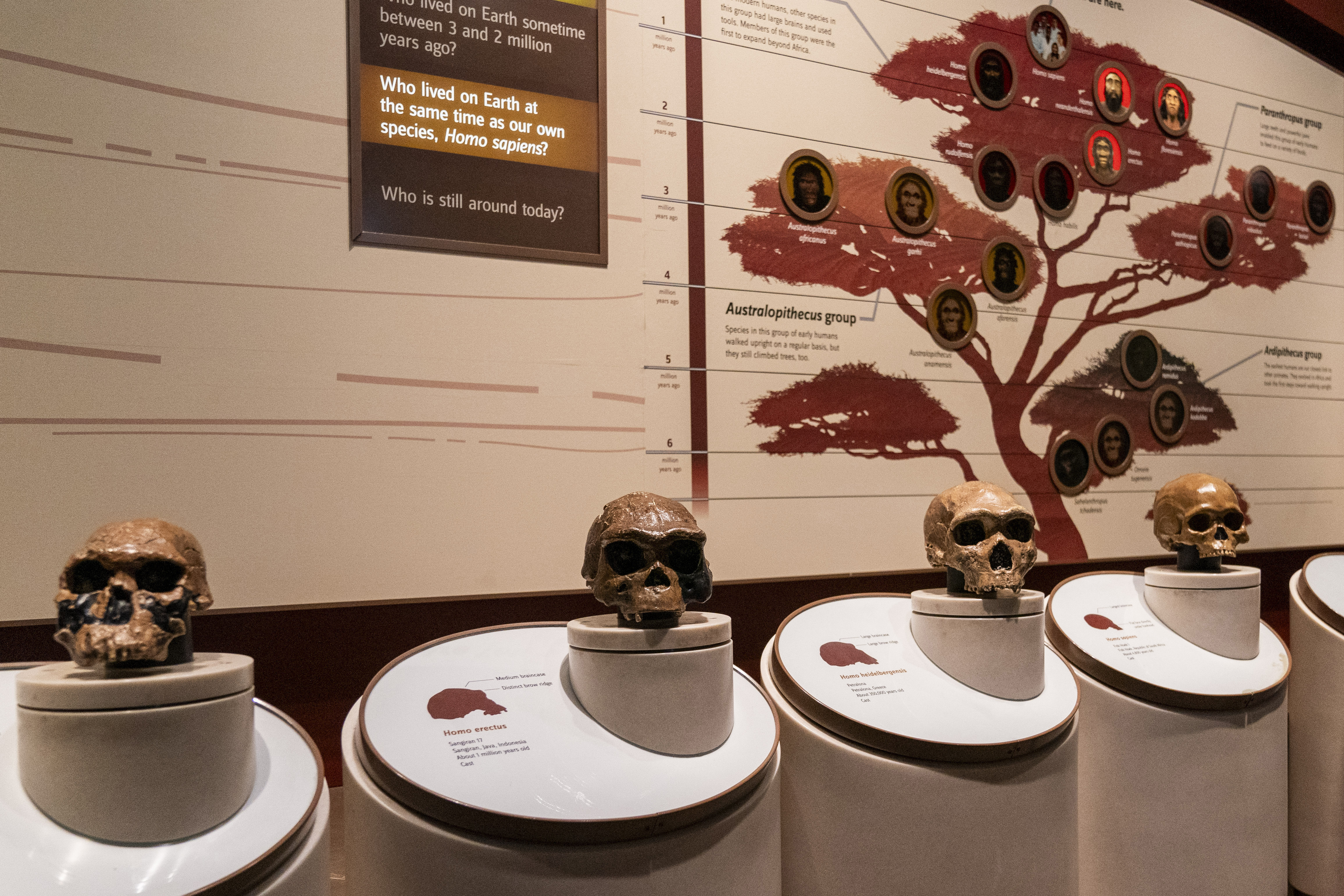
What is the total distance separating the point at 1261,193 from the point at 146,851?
437 centimetres

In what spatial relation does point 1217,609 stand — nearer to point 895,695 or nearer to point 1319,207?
point 895,695

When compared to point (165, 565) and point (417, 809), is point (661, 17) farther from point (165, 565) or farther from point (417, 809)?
point (417, 809)

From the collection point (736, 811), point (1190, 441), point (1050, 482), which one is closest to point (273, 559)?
point (736, 811)

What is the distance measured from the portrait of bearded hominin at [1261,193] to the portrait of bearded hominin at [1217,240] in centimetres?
16

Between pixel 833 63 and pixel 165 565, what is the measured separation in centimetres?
239

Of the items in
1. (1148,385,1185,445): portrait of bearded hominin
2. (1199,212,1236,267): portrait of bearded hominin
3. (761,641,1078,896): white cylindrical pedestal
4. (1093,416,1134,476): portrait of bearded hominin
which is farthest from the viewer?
(1199,212,1236,267): portrait of bearded hominin

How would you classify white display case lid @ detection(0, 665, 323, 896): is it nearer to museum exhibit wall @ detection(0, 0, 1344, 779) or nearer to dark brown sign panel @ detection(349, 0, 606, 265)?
museum exhibit wall @ detection(0, 0, 1344, 779)

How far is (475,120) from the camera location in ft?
7.52

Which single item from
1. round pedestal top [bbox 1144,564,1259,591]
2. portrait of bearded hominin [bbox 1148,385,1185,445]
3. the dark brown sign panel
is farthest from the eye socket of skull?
portrait of bearded hominin [bbox 1148,385,1185,445]

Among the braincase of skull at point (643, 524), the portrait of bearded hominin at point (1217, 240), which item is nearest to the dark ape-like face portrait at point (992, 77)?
the portrait of bearded hominin at point (1217, 240)

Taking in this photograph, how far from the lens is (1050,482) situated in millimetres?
3113

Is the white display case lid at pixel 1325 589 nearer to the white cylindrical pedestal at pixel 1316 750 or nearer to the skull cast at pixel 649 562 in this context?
the white cylindrical pedestal at pixel 1316 750

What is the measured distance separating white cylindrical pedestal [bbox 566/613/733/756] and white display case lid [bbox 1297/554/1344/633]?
2297 mm

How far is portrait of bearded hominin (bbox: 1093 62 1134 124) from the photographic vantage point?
330 centimetres
